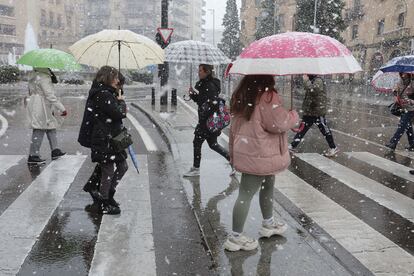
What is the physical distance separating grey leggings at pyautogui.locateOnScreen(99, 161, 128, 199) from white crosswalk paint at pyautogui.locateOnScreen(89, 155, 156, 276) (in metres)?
0.31

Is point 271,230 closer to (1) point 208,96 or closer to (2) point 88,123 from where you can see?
(2) point 88,123

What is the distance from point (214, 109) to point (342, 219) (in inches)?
92.6

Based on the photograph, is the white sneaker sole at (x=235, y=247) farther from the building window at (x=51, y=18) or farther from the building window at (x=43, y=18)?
the building window at (x=51, y=18)

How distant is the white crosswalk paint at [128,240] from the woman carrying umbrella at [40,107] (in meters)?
2.27

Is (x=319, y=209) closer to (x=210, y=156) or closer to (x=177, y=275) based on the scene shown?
(x=177, y=275)

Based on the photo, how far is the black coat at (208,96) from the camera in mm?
6254

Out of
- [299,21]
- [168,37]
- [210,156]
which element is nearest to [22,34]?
[299,21]

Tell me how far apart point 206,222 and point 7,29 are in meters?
71.3

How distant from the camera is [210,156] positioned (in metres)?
8.24

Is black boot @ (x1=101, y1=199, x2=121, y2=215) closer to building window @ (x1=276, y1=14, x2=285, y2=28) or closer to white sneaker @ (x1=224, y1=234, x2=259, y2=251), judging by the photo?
white sneaker @ (x1=224, y1=234, x2=259, y2=251)

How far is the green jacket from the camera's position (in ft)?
27.3

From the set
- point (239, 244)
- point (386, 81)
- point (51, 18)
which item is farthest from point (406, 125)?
point (51, 18)

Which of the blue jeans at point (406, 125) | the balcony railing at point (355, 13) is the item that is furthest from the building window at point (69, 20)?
the blue jeans at point (406, 125)

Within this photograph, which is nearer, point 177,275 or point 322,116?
point 177,275
